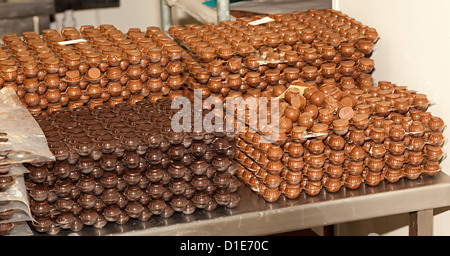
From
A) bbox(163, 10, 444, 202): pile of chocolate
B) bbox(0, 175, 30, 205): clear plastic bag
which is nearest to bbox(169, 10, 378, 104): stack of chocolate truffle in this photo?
bbox(163, 10, 444, 202): pile of chocolate

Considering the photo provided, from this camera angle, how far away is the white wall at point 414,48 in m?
2.12

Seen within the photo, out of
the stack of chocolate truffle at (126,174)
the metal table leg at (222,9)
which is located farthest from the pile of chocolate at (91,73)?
the metal table leg at (222,9)

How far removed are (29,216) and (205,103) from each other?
67cm

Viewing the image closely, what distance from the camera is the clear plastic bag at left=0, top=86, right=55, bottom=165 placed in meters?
A: 1.68

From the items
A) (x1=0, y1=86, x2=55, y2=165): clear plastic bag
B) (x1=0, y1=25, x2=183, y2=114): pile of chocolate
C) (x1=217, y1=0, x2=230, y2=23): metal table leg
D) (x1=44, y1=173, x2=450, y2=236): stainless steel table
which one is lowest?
(x1=44, y1=173, x2=450, y2=236): stainless steel table

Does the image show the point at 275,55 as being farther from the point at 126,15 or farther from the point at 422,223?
the point at 126,15

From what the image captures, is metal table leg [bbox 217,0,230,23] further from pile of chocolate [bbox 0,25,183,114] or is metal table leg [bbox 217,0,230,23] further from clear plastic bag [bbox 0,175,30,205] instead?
clear plastic bag [bbox 0,175,30,205]

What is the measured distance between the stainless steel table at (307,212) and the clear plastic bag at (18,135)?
27 cm

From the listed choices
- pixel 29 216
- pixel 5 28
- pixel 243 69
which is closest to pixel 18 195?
pixel 29 216

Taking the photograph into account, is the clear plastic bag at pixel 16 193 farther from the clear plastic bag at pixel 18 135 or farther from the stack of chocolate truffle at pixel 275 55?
the stack of chocolate truffle at pixel 275 55

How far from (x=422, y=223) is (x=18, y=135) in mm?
1292

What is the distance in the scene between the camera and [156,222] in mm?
1854

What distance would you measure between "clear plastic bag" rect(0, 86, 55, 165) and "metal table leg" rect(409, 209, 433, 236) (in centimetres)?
117

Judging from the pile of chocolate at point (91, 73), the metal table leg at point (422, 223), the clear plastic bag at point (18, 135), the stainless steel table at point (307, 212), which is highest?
the pile of chocolate at point (91, 73)
